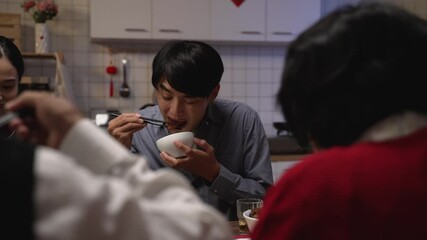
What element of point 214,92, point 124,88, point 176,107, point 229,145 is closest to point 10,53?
point 176,107

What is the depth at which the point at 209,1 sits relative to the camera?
137 inches

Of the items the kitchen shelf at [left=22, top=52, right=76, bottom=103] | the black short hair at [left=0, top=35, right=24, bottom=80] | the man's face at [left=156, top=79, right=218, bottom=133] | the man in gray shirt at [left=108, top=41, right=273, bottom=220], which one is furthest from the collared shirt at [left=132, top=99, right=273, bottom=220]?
the kitchen shelf at [left=22, top=52, right=76, bottom=103]

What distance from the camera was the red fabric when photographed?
0.61m

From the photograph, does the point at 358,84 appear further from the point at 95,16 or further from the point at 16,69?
the point at 95,16

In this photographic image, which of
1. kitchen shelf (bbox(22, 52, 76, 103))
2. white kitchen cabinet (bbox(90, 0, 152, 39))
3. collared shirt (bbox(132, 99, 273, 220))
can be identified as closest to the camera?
collared shirt (bbox(132, 99, 273, 220))

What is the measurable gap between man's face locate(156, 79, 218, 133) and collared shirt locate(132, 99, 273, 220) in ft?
0.34

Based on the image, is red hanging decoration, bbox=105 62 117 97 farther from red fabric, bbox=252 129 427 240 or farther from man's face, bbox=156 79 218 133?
red fabric, bbox=252 129 427 240

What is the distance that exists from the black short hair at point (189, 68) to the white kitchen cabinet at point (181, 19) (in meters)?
1.81

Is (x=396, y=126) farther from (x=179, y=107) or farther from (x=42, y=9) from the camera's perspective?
(x=42, y=9)

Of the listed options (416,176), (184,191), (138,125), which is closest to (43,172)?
(184,191)

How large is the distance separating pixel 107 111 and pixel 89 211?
326 cm

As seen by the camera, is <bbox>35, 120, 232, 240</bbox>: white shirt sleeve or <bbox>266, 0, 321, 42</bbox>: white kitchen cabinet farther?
<bbox>266, 0, 321, 42</bbox>: white kitchen cabinet

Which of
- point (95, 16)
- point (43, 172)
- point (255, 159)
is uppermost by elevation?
point (95, 16)

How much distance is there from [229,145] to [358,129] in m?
1.13
